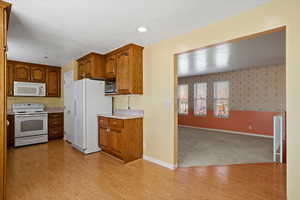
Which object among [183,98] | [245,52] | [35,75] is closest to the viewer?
[245,52]

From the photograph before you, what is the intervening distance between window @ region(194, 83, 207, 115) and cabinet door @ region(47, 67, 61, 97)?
213 inches

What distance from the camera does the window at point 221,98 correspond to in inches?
247

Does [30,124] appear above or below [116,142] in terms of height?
above

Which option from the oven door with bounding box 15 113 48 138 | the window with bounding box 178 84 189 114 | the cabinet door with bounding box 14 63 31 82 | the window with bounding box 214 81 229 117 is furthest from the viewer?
the window with bounding box 178 84 189 114

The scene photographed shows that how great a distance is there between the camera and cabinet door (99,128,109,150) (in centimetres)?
350

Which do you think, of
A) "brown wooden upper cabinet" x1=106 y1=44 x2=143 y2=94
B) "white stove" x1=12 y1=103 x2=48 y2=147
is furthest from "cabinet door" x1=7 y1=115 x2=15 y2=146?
"brown wooden upper cabinet" x1=106 y1=44 x2=143 y2=94

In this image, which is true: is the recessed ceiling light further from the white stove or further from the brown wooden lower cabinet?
the white stove

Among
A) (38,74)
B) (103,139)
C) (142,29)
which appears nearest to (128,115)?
(103,139)

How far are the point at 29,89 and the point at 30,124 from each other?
103 cm

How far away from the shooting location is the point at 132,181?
7.88 feet

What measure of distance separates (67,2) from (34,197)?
2.34 metres

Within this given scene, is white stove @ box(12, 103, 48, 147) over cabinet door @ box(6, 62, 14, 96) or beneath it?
beneath

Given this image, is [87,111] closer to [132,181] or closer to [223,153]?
[132,181]

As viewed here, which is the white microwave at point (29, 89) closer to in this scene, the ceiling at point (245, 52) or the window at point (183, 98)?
the ceiling at point (245, 52)
